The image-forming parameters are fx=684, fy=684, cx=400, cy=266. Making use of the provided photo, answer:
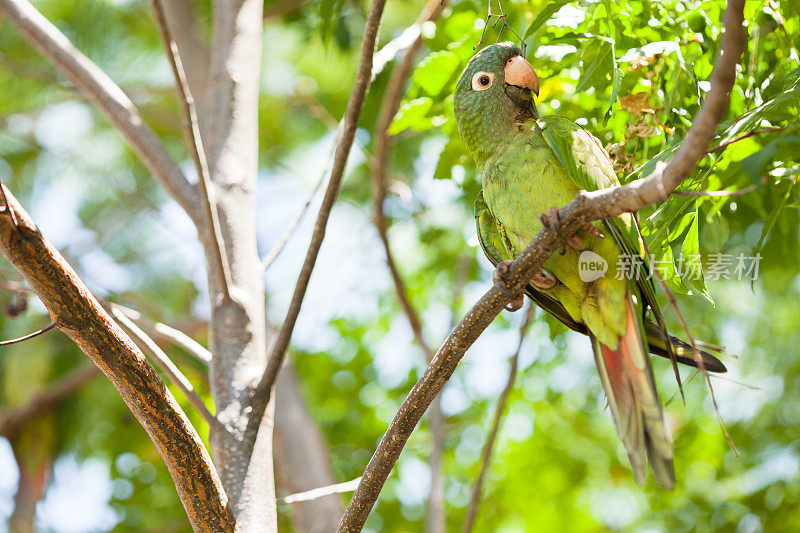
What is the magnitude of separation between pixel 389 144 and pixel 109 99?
159 centimetres

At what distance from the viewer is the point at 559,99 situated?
9.33ft

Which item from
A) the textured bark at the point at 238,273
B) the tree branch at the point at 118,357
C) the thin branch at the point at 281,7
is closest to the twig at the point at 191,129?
the textured bark at the point at 238,273

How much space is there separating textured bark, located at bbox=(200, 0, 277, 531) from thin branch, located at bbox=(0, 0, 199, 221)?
14 cm

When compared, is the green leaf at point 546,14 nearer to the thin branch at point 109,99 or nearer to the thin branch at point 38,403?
the thin branch at point 109,99

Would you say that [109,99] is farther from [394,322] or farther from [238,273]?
[394,322]

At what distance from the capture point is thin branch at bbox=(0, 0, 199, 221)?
2.73 m

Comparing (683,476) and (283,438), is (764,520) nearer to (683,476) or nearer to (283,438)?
(683,476)

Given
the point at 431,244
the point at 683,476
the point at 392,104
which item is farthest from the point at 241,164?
the point at 683,476

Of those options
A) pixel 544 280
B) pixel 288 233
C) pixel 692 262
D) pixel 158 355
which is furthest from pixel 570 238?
pixel 158 355

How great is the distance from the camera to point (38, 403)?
17.0 feet

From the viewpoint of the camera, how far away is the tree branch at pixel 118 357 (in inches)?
60.9

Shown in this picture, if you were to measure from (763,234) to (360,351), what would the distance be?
4.31 meters

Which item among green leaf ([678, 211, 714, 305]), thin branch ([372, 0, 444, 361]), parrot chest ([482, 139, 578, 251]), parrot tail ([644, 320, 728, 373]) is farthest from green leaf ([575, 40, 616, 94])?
thin branch ([372, 0, 444, 361])

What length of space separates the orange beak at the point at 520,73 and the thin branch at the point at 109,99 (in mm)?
1322
